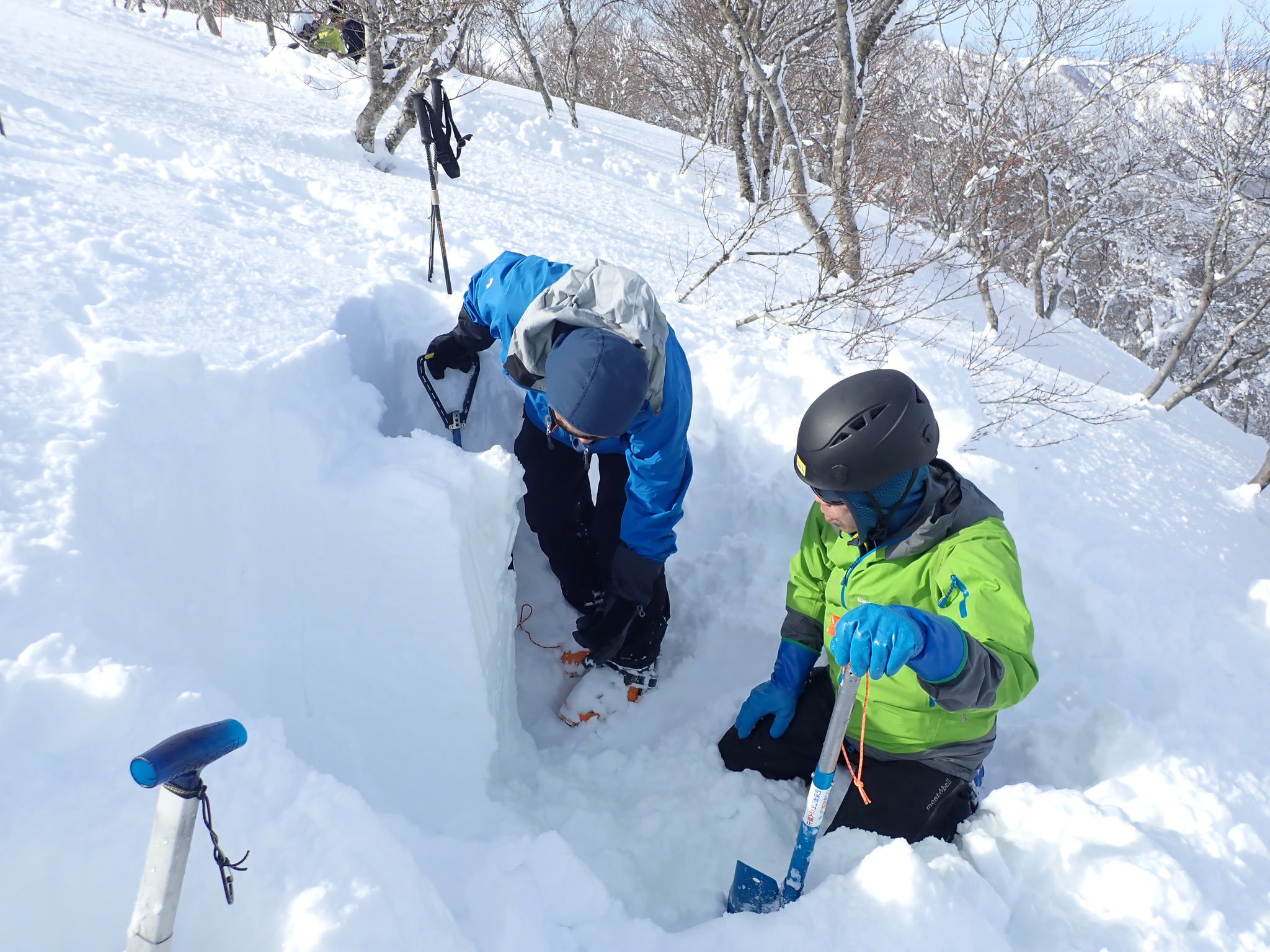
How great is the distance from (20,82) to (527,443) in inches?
170

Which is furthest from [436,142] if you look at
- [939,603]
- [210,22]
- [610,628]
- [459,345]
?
[210,22]

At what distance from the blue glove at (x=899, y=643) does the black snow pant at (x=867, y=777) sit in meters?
0.78

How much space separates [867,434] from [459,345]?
6.26 feet

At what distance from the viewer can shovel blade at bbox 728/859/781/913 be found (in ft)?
7.27

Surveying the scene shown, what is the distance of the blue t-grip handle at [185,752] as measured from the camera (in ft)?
2.95

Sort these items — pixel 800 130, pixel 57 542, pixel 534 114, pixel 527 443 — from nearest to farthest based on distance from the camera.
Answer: pixel 57 542, pixel 527 443, pixel 534 114, pixel 800 130

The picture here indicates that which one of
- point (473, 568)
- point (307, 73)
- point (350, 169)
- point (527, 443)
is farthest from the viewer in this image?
point (307, 73)

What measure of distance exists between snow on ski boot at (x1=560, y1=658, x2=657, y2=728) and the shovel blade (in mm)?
969

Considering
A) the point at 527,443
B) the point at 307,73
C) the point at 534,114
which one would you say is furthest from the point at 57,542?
the point at 534,114

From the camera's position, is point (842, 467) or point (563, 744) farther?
point (563, 744)

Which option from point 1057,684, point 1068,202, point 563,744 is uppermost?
point 1068,202

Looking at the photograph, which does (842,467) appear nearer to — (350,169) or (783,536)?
(783,536)

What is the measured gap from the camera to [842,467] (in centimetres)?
211

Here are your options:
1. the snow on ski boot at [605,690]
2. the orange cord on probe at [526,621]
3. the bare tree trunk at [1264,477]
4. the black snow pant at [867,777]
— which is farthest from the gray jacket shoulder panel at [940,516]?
the bare tree trunk at [1264,477]
